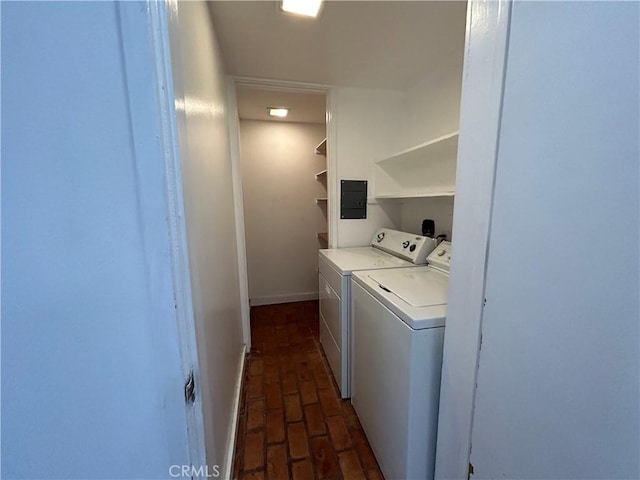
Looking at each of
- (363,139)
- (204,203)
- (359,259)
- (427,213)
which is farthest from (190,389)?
(363,139)

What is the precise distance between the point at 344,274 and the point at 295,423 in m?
0.97

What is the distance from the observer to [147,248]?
0.42 m

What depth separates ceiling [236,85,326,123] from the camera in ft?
7.32

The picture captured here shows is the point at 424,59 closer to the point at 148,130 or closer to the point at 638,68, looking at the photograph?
the point at 638,68

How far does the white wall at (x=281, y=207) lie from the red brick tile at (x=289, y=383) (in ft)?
4.60

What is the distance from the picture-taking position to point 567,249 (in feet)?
1.62

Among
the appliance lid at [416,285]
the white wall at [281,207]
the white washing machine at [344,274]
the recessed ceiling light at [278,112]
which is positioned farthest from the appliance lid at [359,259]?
the recessed ceiling light at [278,112]

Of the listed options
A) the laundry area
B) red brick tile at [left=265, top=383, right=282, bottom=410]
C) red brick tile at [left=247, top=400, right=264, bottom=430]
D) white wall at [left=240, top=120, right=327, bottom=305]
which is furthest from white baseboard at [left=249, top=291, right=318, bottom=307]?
the laundry area

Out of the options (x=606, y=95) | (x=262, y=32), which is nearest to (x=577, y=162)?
(x=606, y=95)

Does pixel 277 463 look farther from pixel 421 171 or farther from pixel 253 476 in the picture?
pixel 421 171

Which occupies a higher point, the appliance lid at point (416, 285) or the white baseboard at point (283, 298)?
the appliance lid at point (416, 285)

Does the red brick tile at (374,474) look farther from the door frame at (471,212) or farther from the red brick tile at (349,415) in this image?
the door frame at (471,212)

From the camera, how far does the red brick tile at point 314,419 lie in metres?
1.49

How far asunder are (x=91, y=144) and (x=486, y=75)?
898 mm
